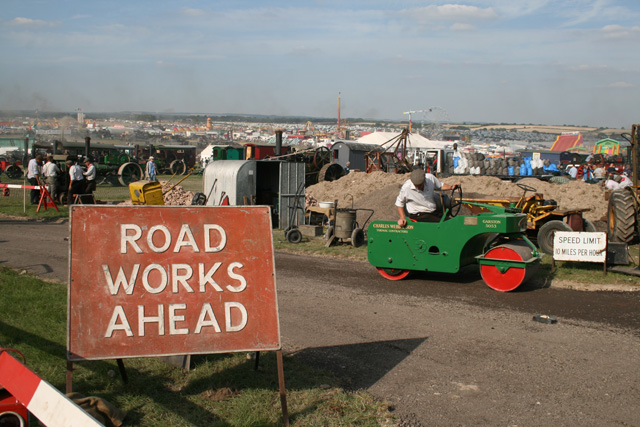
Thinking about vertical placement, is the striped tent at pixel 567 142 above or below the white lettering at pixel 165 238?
above

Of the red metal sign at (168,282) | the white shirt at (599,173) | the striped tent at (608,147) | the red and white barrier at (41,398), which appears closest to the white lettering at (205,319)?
the red metal sign at (168,282)

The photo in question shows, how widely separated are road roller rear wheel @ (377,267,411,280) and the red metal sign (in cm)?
515

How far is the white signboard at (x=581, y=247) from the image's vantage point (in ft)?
30.5

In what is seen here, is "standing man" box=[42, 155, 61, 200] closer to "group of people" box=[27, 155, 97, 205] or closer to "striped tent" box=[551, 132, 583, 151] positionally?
"group of people" box=[27, 155, 97, 205]

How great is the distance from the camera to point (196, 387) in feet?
15.7

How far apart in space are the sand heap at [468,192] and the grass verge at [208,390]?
10708 millimetres

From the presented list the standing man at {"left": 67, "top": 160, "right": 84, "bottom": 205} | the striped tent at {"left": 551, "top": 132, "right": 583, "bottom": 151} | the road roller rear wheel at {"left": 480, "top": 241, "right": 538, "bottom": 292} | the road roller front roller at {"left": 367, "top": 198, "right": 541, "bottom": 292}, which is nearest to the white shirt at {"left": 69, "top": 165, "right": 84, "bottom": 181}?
the standing man at {"left": 67, "top": 160, "right": 84, "bottom": 205}

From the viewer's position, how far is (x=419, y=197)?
8.88 meters

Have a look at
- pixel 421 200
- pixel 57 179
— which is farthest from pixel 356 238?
pixel 57 179

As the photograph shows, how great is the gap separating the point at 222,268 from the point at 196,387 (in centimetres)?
116

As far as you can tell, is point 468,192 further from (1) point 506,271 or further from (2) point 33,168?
(2) point 33,168

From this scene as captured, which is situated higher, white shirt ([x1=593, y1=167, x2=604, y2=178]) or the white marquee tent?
the white marquee tent

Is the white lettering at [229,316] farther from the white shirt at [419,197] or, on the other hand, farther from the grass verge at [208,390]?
the white shirt at [419,197]

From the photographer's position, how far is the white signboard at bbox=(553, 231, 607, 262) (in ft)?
30.5
